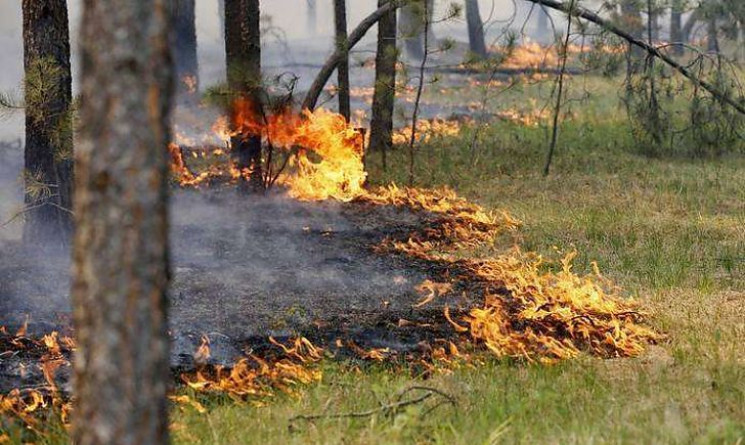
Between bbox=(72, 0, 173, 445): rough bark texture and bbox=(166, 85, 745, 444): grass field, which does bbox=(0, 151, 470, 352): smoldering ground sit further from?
bbox=(72, 0, 173, 445): rough bark texture

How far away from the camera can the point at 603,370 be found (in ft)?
18.0

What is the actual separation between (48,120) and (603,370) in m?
5.02

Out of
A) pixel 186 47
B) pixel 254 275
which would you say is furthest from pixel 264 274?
pixel 186 47

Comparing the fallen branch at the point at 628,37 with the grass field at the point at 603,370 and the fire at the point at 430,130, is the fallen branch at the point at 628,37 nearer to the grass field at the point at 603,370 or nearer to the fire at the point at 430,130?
the grass field at the point at 603,370

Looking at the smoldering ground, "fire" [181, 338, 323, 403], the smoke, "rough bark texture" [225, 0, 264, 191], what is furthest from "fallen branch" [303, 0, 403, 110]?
"fire" [181, 338, 323, 403]

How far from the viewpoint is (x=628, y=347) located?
6.09 meters

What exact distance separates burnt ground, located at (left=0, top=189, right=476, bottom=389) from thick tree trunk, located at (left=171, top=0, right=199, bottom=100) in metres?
9.25

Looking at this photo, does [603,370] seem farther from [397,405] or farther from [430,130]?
[430,130]

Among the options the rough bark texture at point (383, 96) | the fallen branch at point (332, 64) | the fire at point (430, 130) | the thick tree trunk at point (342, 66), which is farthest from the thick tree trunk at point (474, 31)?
the fallen branch at point (332, 64)

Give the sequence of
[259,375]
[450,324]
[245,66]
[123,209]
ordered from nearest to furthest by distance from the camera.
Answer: [123,209] → [259,375] → [450,324] → [245,66]

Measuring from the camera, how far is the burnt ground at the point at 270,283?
6.30 metres

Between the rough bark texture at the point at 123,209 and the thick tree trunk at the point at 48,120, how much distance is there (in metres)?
4.77

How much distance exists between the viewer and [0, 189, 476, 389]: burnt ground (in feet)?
20.7

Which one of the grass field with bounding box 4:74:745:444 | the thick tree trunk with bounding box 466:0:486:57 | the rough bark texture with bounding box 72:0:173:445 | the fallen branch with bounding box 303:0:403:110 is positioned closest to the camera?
the rough bark texture with bounding box 72:0:173:445
